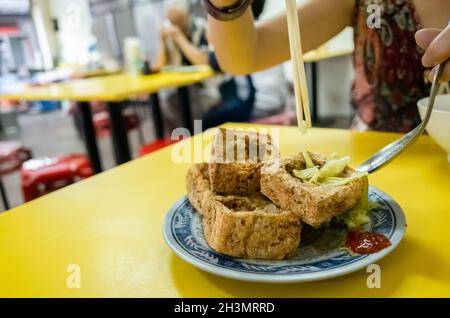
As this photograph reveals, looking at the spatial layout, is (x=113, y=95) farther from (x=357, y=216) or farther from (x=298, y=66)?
(x=357, y=216)

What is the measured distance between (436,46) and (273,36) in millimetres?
759

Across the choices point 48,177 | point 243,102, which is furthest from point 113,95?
point 243,102

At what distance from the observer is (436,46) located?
0.77m

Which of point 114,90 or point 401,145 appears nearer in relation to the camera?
point 401,145

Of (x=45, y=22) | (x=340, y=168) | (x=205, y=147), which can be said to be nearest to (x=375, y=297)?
(x=340, y=168)

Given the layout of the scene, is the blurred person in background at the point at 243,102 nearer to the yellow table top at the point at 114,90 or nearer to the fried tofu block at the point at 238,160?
the yellow table top at the point at 114,90

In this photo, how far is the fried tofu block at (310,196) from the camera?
0.57 m

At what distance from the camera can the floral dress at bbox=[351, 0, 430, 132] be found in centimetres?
129

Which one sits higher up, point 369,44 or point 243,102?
point 369,44

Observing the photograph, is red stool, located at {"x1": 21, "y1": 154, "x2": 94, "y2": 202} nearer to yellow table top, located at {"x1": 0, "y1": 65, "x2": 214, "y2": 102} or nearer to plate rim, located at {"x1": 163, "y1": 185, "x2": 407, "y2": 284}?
yellow table top, located at {"x1": 0, "y1": 65, "x2": 214, "y2": 102}

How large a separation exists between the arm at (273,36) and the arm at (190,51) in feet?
6.33

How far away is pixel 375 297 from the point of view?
0.51 meters

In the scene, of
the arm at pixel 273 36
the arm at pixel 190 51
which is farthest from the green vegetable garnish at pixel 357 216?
the arm at pixel 190 51

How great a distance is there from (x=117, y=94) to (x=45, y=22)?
30.8ft
